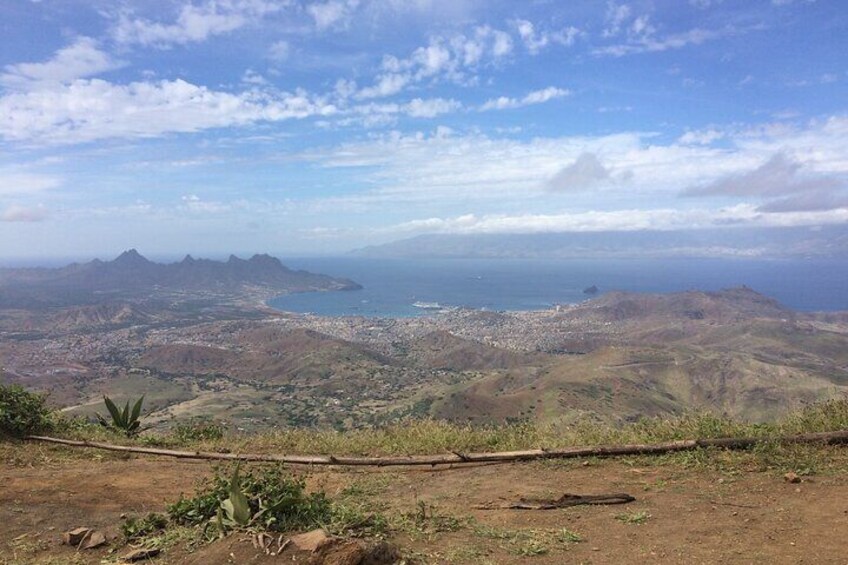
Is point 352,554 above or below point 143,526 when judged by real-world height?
above

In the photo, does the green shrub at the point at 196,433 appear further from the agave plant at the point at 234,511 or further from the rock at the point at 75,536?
the agave plant at the point at 234,511

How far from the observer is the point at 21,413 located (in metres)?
9.36

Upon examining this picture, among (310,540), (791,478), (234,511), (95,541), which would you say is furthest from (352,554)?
(791,478)

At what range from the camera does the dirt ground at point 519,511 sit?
4.41 metres

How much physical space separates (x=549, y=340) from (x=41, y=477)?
105 metres

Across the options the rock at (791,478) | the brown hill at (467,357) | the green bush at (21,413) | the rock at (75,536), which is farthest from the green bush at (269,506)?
the brown hill at (467,357)

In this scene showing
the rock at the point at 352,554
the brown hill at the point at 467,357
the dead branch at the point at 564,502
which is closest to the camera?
the rock at the point at 352,554

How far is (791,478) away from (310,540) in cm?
542

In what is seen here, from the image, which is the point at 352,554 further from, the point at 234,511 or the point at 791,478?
the point at 791,478

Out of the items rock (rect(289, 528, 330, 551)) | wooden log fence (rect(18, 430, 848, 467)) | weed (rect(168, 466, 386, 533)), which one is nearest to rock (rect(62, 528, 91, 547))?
weed (rect(168, 466, 386, 533))

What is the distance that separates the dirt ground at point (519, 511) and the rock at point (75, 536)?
0.09 m

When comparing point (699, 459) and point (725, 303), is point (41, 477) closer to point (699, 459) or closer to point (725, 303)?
point (699, 459)

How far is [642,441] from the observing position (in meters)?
7.61

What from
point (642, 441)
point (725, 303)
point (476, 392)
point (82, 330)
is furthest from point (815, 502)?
point (725, 303)
